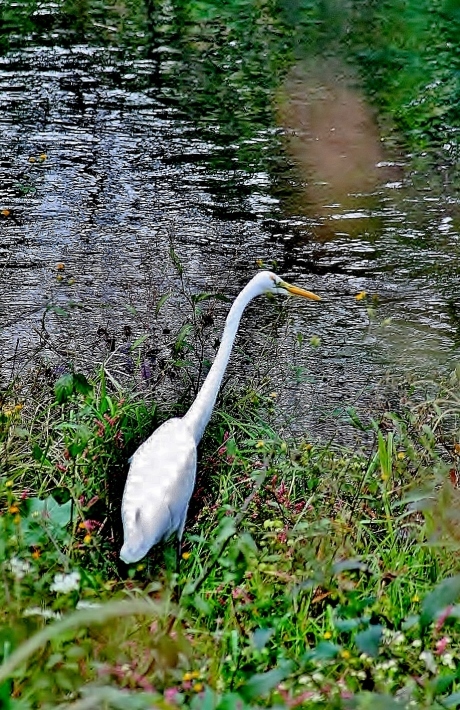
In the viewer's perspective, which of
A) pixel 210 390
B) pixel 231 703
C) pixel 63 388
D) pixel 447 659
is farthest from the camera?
pixel 210 390

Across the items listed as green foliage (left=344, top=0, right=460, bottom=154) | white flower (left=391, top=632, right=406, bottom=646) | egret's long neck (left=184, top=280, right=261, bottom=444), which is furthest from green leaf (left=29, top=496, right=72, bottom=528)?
green foliage (left=344, top=0, right=460, bottom=154)

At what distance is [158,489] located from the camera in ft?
10.4

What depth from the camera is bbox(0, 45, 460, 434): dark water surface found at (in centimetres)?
438

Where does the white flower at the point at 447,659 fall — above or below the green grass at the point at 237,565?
below

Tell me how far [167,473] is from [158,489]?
3.2 inches

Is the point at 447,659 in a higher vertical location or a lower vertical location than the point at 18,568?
lower

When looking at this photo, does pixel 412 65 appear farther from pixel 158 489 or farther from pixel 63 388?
pixel 63 388

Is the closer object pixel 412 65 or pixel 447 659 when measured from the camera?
pixel 447 659

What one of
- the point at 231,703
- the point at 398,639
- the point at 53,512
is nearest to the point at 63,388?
the point at 53,512

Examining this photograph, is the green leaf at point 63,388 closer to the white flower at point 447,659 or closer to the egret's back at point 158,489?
the egret's back at point 158,489

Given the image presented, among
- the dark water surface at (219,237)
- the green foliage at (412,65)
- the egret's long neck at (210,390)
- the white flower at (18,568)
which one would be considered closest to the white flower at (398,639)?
the white flower at (18,568)

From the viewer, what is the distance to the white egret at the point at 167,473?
297 centimetres

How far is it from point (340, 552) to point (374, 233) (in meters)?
3.43

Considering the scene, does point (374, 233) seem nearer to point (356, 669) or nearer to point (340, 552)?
point (340, 552)
